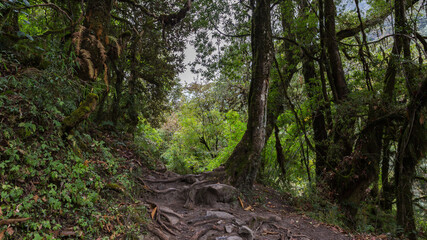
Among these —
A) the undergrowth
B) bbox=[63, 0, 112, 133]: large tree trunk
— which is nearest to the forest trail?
the undergrowth

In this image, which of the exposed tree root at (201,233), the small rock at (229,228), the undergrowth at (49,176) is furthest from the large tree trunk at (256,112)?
the undergrowth at (49,176)

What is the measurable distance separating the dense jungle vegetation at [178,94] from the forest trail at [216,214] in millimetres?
437

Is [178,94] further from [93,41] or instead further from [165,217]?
[165,217]

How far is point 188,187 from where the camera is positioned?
6238 mm

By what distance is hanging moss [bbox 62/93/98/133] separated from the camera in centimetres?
423

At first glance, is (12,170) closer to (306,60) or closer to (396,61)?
(396,61)

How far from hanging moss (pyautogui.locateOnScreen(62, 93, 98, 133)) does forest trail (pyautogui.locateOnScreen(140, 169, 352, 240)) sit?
2.16 m

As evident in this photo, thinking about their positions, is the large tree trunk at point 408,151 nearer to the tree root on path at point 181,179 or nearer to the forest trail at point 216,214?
the forest trail at point 216,214

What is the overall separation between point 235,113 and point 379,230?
7.11 m

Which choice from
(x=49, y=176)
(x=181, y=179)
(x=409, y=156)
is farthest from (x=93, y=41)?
(x=409, y=156)

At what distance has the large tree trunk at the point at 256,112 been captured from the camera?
252 inches

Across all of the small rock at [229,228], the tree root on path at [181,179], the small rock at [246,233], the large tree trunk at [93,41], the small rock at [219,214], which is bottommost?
the small rock at [246,233]

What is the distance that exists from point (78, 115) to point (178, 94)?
A: 876 centimetres

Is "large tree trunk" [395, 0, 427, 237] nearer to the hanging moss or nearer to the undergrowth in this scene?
the undergrowth
